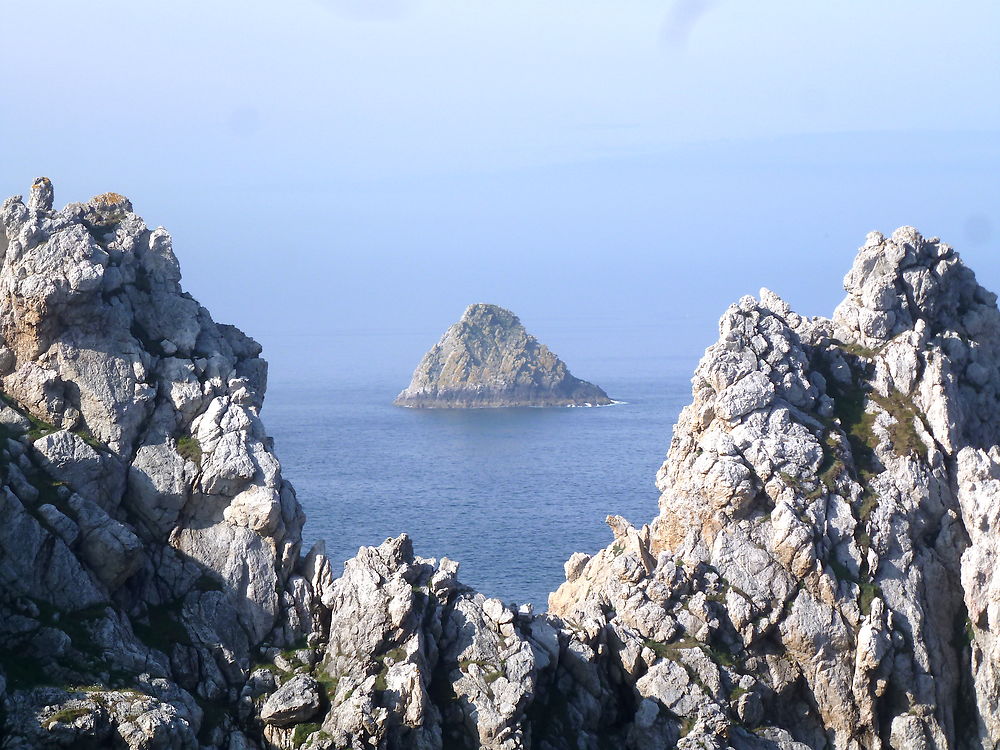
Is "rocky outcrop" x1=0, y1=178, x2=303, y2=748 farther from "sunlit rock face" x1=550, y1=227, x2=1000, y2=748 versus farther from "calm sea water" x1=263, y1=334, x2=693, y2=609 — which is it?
"calm sea water" x1=263, y1=334, x2=693, y2=609

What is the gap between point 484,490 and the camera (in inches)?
5615

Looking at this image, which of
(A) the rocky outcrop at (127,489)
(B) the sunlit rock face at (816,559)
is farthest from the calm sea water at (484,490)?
(A) the rocky outcrop at (127,489)

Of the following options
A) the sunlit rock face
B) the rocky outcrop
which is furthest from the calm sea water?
the rocky outcrop

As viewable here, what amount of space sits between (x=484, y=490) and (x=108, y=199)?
79.2m

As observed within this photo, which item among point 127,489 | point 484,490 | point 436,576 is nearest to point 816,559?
point 436,576

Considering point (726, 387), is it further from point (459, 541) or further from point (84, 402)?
point (459, 541)

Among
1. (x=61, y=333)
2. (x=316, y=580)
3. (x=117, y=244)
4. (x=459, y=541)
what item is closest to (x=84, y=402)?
(x=61, y=333)

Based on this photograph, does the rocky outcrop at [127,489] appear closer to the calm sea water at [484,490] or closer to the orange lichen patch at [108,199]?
the orange lichen patch at [108,199]

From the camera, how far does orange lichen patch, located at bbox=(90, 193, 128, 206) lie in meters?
67.8

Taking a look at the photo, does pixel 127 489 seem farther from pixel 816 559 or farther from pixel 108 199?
pixel 816 559

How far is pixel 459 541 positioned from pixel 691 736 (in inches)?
1970

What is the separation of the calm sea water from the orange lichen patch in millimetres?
35440

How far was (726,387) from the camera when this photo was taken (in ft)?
230

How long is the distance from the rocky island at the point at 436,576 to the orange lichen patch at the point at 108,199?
147 millimetres
